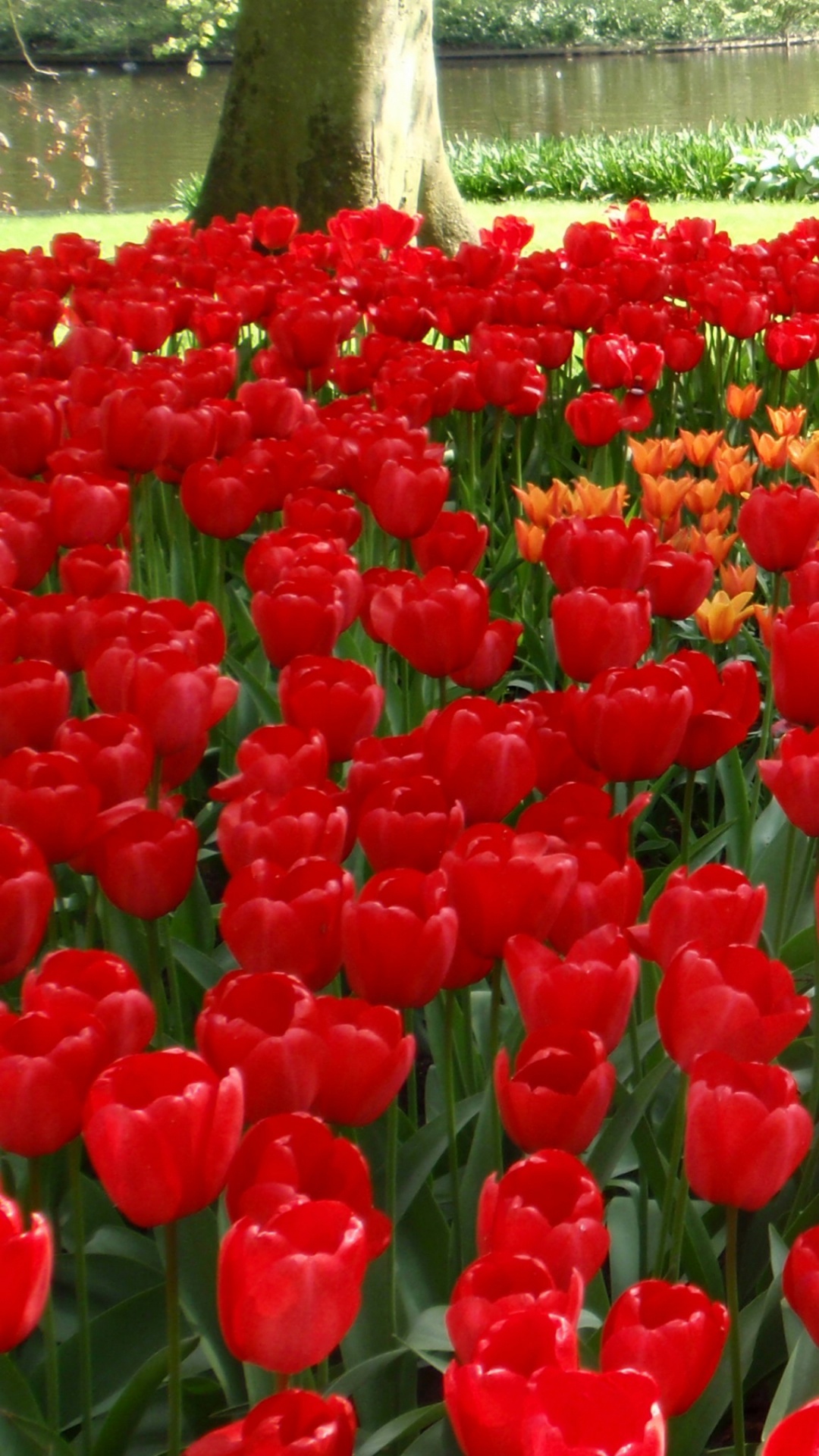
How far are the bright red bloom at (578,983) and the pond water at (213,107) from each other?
6661mm

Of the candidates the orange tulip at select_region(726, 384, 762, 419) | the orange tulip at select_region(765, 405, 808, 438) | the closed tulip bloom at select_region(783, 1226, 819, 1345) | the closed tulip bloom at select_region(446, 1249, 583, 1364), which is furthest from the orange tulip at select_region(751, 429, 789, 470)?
the closed tulip bloom at select_region(446, 1249, 583, 1364)

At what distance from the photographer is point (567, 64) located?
36250 millimetres

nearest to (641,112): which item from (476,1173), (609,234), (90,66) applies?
(90,66)

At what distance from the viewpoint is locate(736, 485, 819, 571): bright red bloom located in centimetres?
204

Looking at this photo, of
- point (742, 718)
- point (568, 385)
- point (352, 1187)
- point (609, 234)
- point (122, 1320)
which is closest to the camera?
point (352, 1187)

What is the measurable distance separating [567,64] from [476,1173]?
38.3 metres

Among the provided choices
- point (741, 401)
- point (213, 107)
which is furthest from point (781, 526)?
point (213, 107)

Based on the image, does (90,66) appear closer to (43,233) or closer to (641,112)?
(641,112)

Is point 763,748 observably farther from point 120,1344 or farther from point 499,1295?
point 499,1295

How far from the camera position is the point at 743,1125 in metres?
0.90

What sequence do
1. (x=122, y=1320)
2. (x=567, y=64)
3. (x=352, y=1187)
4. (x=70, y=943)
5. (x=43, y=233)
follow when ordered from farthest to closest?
(x=567, y=64) → (x=43, y=233) → (x=70, y=943) → (x=122, y=1320) → (x=352, y=1187)

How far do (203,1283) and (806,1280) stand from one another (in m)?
0.60

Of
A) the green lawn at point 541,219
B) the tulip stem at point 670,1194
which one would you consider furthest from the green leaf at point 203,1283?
the green lawn at point 541,219

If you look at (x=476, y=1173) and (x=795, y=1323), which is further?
(x=476, y=1173)
